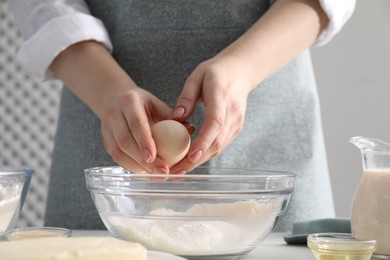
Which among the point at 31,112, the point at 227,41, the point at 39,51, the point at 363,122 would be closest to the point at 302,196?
the point at 227,41

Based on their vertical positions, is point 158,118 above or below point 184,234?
above

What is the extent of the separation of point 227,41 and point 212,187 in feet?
1.92

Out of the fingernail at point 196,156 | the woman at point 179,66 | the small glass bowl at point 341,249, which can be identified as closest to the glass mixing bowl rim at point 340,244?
the small glass bowl at point 341,249

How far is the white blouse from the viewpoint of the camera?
1.18 m

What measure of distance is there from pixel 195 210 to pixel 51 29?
2.04ft

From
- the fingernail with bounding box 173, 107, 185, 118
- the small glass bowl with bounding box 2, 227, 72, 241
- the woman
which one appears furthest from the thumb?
the small glass bowl with bounding box 2, 227, 72, 241

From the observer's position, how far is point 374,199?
0.75 m

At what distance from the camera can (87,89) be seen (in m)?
1.14

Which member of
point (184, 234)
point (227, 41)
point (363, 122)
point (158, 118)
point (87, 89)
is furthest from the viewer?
point (363, 122)

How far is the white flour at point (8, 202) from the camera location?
2.46 ft

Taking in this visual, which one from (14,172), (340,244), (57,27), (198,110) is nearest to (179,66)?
(198,110)

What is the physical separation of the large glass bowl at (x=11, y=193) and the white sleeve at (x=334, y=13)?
61 cm

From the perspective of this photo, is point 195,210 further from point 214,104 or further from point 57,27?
point 57,27

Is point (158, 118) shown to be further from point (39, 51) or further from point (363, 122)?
point (363, 122)
